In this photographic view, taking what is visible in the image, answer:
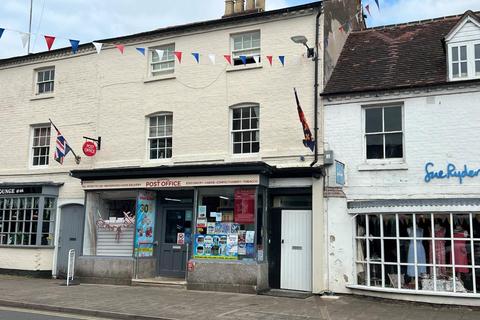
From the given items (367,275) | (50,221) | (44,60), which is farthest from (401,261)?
(44,60)

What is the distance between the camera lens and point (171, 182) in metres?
15.4

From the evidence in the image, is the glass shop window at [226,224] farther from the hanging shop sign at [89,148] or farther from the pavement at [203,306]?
the hanging shop sign at [89,148]

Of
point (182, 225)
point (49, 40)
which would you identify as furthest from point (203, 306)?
point (49, 40)

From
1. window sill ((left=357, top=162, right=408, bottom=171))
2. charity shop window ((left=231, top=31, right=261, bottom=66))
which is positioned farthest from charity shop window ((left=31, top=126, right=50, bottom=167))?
window sill ((left=357, top=162, right=408, bottom=171))

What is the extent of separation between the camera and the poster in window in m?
14.3

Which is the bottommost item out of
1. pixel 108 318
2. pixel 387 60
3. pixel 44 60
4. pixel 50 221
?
pixel 108 318

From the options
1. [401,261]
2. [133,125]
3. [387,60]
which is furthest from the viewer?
[133,125]

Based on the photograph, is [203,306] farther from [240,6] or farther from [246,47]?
[240,6]

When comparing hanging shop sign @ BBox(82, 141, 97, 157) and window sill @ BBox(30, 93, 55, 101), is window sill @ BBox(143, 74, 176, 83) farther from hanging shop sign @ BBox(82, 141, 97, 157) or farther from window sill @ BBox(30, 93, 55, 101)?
window sill @ BBox(30, 93, 55, 101)

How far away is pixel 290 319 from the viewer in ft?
34.3

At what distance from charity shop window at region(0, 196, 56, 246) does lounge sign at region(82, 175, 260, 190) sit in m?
2.33

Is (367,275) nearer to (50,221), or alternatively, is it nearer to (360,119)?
(360,119)

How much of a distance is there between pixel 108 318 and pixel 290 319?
3958 millimetres

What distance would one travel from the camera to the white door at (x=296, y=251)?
14.2 m
